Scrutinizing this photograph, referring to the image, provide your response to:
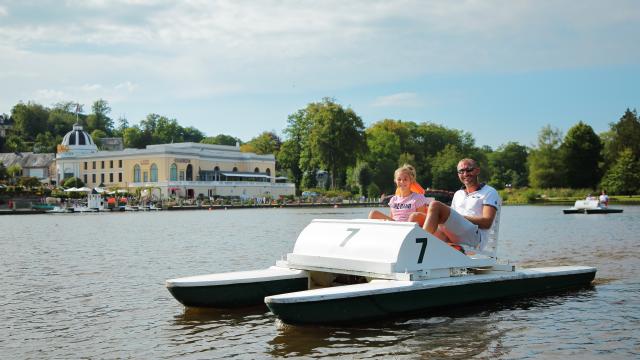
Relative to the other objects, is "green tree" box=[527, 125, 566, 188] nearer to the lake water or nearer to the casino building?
the casino building

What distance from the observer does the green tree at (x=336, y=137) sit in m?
104

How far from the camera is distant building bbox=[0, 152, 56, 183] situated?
120562 millimetres

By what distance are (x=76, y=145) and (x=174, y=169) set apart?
20.2 meters

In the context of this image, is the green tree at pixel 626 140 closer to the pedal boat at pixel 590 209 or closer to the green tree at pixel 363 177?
the green tree at pixel 363 177

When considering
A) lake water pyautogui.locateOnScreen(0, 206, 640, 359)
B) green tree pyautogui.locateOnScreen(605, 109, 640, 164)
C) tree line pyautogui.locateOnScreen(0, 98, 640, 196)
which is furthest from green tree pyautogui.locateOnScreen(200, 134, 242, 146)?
lake water pyautogui.locateOnScreen(0, 206, 640, 359)

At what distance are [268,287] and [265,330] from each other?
111 centimetres

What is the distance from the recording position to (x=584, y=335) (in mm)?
9219

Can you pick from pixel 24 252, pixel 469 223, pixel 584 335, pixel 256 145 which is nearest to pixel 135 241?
pixel 24 252

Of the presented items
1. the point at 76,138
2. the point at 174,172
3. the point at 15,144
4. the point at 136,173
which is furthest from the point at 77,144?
the point at 15,144

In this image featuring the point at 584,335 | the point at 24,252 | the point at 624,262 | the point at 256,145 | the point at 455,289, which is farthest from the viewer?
the point at 256,145

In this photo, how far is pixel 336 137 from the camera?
103438 millimetres

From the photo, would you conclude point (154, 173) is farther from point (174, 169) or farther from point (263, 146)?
point (263, 146)

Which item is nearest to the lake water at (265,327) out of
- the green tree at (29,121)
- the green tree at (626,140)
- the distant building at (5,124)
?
the green tree at (626,140)

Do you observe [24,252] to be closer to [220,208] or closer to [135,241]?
[135,241]
